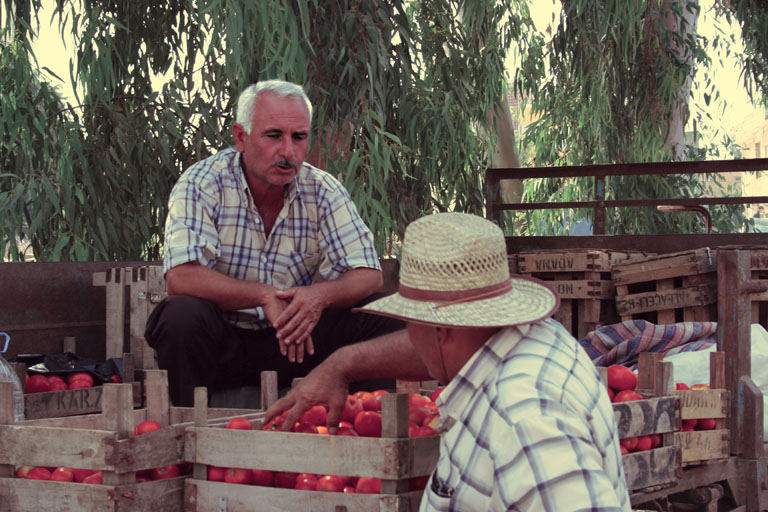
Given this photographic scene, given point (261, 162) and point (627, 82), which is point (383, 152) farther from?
point (627, 82)

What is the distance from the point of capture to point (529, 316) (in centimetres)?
193

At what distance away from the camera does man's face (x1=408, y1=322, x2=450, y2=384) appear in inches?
80.6

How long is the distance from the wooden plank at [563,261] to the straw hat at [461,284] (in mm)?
4816

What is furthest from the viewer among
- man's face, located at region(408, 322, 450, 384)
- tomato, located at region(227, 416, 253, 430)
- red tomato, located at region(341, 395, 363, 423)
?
red tomato, located at region(341, 395, 363, 423)

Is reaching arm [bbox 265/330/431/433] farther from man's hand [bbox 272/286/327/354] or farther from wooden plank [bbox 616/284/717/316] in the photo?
wooden plank [bbox 616/284/717/316]

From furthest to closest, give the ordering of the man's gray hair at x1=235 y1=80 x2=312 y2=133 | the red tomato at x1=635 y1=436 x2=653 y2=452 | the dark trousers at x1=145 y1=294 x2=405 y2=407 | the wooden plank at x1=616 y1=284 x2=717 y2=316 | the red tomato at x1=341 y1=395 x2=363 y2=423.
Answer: the wooden plank at x1=616 y1=284 x2=717 y2=316
the man's gray hair at x1=235 y1=80 x2=312 y2=133
the dark trousers at x1=145 y1=294 x2=405 y2=407
the red tomato at x1=635 y1=436 x2=653 y2=452
the red tomato at x1=341 y1=395 x2=363 y2=423

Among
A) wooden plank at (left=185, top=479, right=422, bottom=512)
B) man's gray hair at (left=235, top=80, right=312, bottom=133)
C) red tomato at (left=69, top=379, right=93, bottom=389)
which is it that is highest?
man's gray hair at (left=235, top=80, right=312, bottom=133)

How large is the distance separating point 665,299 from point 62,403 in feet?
12.0

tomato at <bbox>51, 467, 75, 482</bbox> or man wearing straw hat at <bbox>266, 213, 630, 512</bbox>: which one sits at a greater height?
man wearing straw hat at <bbox>266, 213, 630, 512</bbox>

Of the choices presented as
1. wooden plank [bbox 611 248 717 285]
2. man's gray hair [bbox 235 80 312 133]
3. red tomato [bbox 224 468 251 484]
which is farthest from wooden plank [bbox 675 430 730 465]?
wooden plank [bbox 611 248 717 285]

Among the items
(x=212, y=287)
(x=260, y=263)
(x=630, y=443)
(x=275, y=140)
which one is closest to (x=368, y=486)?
(x=630, y=443)

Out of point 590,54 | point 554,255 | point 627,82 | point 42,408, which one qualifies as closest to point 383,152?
point 554,255

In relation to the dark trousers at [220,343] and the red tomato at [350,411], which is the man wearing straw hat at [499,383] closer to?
the red tomato at [350,411]

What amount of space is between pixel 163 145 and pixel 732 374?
13.0ft
